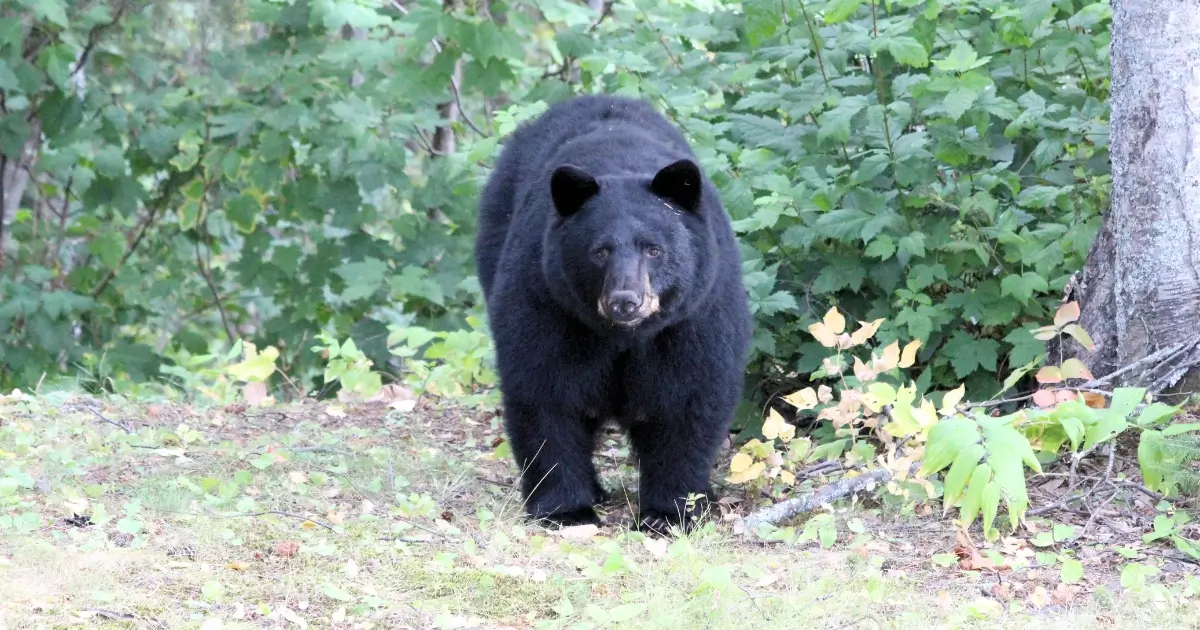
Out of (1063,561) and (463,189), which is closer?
(1063,561)

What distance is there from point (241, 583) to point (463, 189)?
4044 mm

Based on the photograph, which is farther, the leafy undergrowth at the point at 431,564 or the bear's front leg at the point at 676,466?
the bear's front leg at the point at 676,466

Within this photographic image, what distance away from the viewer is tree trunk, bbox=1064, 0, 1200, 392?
4395 mm

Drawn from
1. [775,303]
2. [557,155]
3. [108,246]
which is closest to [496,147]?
[557,155]

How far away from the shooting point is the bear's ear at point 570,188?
171 inches

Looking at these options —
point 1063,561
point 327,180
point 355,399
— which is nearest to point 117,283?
point 327,180

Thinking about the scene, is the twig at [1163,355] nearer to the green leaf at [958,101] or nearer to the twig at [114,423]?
the green leaf at [958,101]

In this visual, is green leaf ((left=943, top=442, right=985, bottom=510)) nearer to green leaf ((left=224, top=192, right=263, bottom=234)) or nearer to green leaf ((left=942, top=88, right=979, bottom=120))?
Answer: green leaf ((left=942, top=88, right=979, bottom=120))

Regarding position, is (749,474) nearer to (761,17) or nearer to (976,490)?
(976,490)

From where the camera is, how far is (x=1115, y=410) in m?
3.71

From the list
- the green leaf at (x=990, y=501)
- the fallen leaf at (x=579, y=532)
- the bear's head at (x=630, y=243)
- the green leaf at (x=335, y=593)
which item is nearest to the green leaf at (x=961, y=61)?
the bear's head at (x=630, y=243)

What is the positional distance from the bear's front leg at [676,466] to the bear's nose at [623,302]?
64 cm

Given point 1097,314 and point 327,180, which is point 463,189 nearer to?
point 327,180

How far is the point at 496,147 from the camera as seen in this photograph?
666 centimetres
